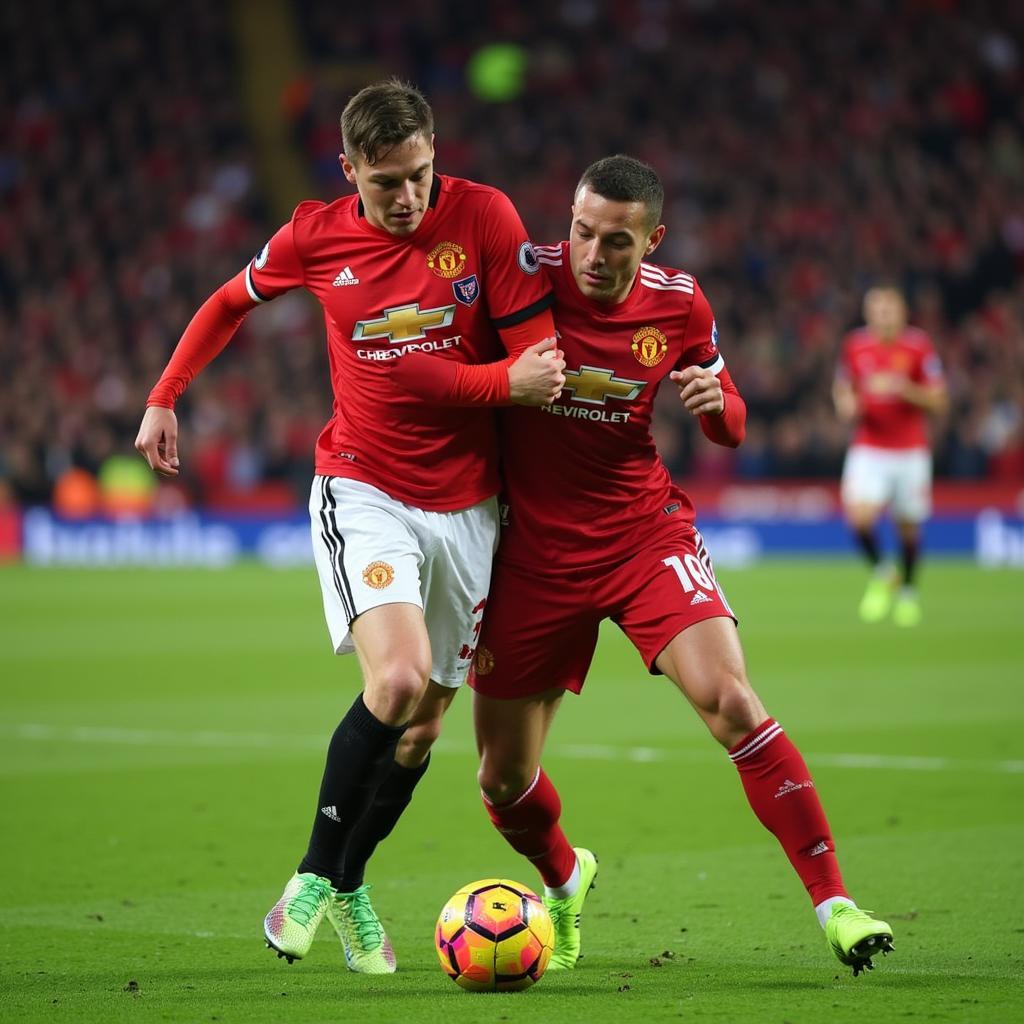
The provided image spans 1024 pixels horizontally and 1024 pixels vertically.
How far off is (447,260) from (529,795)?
161 centimetres

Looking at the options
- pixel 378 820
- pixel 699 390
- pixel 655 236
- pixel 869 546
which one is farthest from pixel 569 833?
pixel 869 546

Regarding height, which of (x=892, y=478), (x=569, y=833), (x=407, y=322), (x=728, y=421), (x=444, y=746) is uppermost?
(x=407, y=322)

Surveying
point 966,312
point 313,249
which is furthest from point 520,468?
point 966,312

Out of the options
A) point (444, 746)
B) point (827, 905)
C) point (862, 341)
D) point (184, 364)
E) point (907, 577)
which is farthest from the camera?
point (862, 341)

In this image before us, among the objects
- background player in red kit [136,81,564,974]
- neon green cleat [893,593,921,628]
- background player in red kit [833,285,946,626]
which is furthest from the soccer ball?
neon green cleat [893,593,921,628]

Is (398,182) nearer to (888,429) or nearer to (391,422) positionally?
(391,422)

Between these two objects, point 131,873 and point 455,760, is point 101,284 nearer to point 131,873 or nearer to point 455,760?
point 455,760

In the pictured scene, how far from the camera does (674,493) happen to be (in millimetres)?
5621

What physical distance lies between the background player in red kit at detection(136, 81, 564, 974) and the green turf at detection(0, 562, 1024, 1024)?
530mm

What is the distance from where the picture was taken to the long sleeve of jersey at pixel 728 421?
17.4 feet

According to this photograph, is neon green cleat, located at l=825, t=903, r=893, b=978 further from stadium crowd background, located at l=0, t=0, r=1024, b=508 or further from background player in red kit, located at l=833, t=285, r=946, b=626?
stadium crowd background, located at l=0, t=0, r=1024, b=508

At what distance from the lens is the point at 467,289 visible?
17.3 feet

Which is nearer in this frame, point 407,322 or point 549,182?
point 407,322

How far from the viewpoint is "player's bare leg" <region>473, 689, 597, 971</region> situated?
5375 mm
